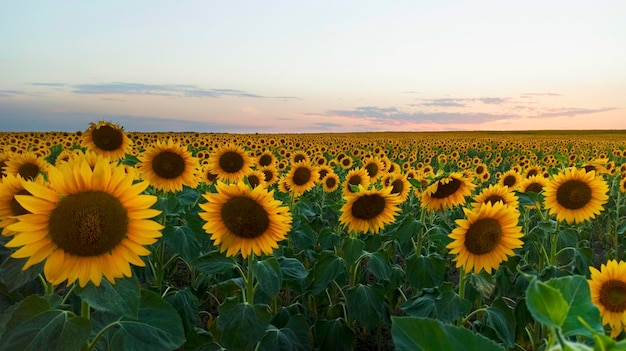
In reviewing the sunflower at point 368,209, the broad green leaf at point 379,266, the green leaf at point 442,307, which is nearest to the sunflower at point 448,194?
the sunflower at point 368,209

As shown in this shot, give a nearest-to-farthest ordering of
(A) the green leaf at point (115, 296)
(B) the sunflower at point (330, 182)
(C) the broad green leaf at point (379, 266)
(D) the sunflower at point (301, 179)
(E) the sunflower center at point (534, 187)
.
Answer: (A) the green leaf at point (115, 296), (C) the broad green leaf at point (379, 266), (E) the sunflower center at point (534, 187), (D) the sunflower at point (301, 179), (B) the sunflower at point (330, 182)

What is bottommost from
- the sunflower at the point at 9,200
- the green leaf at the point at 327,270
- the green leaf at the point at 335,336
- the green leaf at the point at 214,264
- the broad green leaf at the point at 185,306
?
the green leaf at the point at 335,336

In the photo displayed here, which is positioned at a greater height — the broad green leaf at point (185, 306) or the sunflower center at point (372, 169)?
the sunflower center at point (372, 169)

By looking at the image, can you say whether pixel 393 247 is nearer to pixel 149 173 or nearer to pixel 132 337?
pixel 149 173

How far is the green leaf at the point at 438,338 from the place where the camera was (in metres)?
0.71

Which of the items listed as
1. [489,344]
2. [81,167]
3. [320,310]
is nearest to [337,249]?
[320,310]

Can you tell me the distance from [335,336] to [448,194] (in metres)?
2.01

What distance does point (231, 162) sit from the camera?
724 cm

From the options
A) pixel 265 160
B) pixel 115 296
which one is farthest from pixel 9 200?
pixel 265 160

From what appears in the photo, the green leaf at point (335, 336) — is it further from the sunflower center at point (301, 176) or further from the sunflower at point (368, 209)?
the sunflower center at point (301, 176)

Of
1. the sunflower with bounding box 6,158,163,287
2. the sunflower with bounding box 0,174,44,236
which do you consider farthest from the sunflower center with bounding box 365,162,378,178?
the sunflower with bounding box 6,158,163,287

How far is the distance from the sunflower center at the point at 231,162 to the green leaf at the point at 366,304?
3116 mm

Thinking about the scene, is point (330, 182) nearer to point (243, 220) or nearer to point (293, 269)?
point (293, 269)

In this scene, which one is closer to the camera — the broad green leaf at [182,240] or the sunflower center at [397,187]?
the broad green leaf at [182,240]
